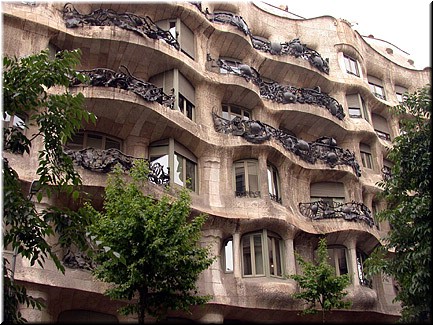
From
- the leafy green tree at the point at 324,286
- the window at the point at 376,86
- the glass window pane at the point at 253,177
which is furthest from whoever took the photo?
the window at the point at 376,86

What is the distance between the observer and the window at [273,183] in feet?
66.7

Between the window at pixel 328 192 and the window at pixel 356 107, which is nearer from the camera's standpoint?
the window at pixel 328 192

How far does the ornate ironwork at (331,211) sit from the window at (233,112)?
4.55m

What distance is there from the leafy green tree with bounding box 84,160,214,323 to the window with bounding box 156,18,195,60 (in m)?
9.90

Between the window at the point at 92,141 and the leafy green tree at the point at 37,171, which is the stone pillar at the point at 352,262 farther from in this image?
the leafy green tree at the point at 37,171

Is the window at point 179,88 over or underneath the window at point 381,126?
underneath

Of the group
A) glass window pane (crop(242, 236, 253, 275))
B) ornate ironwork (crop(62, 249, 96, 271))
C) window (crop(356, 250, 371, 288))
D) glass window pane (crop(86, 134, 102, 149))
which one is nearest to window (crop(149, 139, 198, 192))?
glass window pane (crop(86, 134, 102, 149))

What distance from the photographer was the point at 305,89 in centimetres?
2420

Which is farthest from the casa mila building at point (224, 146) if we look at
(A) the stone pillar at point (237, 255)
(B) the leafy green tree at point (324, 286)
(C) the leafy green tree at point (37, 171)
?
(C) the leafy green tree at point (37, 171)

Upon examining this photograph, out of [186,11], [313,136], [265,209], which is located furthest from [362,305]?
[186,11]

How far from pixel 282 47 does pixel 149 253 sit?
16.0 metres

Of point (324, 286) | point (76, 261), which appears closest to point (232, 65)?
point (324, 286)

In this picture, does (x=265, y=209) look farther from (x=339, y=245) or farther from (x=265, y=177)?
(x=339, y=245)

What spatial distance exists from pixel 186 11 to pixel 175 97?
4.58 m
